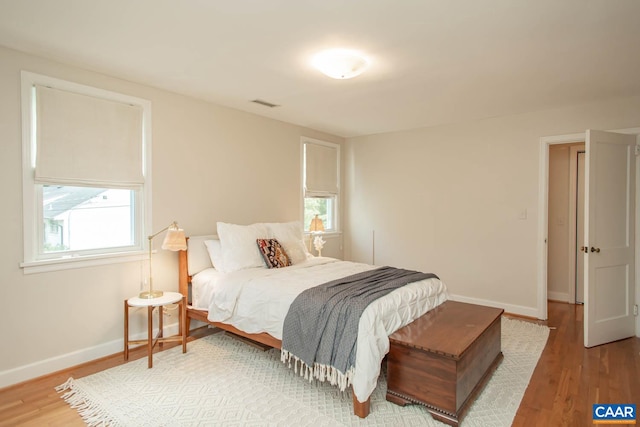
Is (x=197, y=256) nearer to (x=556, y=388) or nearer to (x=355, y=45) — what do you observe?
(x=355, y=45)

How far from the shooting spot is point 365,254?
18.8ft

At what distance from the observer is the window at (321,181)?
5.23 metres

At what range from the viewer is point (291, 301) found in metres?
2.71

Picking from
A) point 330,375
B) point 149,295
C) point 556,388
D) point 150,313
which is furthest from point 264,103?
point 556,388

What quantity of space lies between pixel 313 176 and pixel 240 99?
5.94 ft

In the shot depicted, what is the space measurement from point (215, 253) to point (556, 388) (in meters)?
3.12

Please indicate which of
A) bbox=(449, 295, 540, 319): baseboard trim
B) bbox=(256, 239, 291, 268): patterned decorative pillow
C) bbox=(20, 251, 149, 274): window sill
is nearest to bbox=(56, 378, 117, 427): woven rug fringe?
bbox=(20, 251, 149, 274): window sill

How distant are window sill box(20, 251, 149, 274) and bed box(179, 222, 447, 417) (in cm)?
45

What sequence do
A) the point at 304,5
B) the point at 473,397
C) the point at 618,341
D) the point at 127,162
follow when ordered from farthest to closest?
1. the point at 618,341
2. the point at 127,162
3. the point at 473,397
4. the point at 304,5

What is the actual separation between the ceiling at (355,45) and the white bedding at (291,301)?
178cm

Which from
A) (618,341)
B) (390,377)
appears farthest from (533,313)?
(390,377)

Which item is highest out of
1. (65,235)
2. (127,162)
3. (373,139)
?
(373,139)

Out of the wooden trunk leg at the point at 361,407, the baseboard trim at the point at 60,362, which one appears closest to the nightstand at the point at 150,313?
the baseboard trim at the point at 60,362

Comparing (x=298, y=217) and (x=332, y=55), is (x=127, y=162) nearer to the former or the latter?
(x=332, y=55)
